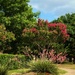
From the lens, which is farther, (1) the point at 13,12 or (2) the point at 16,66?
(1) the point at 13,12

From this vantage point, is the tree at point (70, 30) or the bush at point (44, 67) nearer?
the bush at point (44, 67)

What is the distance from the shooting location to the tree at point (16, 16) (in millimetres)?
40906

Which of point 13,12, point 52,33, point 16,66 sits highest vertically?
point 13,12

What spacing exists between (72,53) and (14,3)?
491 inches

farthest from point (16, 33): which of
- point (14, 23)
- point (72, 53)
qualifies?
point (72, 53)

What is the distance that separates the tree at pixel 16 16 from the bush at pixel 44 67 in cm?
2194

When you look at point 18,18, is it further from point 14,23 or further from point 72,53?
point 72,53

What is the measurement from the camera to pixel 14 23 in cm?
4125

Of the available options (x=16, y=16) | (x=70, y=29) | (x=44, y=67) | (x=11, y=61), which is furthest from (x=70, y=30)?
(x=44, y=67)

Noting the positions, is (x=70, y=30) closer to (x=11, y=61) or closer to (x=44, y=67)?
(x=11, y=61)

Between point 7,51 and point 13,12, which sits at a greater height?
point 13,12

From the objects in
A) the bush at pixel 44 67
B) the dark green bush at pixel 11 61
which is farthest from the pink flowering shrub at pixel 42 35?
the bush at pixel 44 67

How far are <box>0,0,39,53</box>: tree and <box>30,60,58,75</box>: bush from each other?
2194 centimetres

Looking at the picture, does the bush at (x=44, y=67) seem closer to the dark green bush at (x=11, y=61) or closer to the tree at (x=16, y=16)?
the dark green bush at (x=11, y=61)
